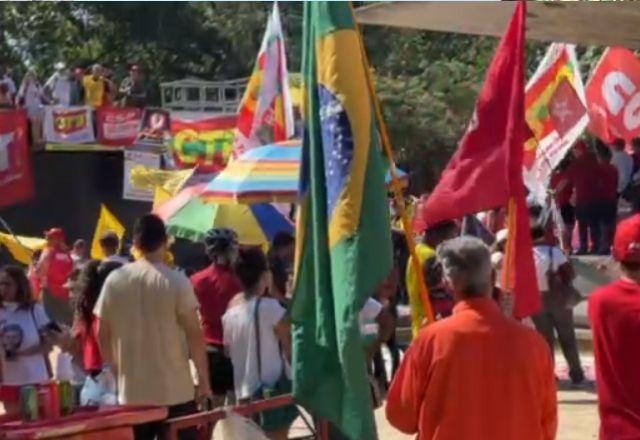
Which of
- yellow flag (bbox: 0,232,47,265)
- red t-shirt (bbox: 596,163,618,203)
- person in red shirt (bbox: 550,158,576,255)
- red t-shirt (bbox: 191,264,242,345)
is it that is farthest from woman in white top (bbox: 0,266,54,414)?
yellow flag (bbox: 0,232,47,265)

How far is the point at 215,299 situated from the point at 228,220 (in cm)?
551

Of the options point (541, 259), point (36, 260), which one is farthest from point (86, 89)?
point (541, 259)

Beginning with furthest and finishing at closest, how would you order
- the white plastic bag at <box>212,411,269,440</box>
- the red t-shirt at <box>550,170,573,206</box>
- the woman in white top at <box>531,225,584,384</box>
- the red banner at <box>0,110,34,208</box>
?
the red banner at <box>0,110,34,208</box>
the red t-shirt at <box>550,170,573,206</box>
the woman in white top at <box>531,225,584,384</box>
the white plastic bag at <box>212,411,269,440</box>

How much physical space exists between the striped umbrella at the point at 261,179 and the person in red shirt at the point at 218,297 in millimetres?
3035

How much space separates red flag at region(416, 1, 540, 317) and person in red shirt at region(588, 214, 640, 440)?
3.62 feet

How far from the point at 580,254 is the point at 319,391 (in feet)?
52.8

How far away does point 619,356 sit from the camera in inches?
239

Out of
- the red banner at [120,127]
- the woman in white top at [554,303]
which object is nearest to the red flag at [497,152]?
the woman in white top at [554,303]

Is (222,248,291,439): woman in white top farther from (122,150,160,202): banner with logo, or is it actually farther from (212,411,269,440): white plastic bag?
(122,150,160,202): banner with logo

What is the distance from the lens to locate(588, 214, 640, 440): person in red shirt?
6.06 metres

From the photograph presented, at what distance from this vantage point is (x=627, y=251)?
6.17 meters

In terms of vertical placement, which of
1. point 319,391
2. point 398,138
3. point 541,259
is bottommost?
point 398,138

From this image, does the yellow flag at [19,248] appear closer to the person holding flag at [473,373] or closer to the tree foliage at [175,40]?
the person holding flag at [473,373]

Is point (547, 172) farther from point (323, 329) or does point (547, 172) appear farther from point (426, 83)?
point (426, 83)
